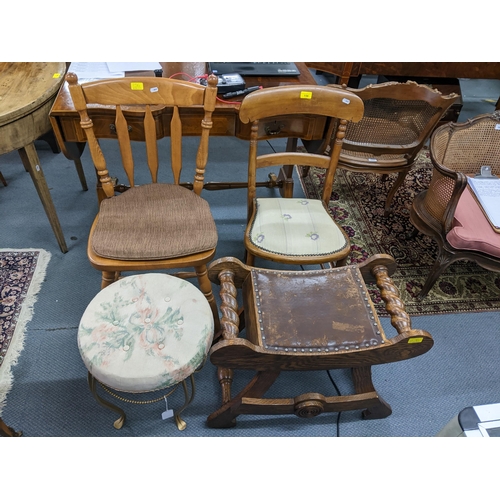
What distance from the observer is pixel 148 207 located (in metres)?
1.44

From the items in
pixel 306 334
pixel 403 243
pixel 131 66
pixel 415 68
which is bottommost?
pixel 403 243

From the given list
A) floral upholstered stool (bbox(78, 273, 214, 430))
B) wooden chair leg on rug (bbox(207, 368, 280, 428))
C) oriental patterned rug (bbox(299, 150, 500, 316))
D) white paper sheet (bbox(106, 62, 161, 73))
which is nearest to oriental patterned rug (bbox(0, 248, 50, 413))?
floral upholstered stool (bbox(78, 273, 214, 430))

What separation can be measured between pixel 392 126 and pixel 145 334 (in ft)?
5.31

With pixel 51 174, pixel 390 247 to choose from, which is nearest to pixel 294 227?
pixel 390 247

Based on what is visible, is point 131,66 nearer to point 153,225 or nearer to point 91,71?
point 91,71

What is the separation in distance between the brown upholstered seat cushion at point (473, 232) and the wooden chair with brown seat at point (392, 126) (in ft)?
1.54

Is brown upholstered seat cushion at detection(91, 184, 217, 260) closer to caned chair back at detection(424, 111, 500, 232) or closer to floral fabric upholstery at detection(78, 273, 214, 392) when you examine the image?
floral fabric upholstery at detection(78, 273, 214, 392)

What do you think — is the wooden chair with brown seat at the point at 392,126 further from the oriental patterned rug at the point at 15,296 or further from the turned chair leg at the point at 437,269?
the oriental patterned rug at the point at 15,296

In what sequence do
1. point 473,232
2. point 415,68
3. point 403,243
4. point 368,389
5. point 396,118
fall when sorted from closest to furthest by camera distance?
1. point 368,389
2. point 473,232
3. point 396,118
4. point 403,243
5. point 415,68

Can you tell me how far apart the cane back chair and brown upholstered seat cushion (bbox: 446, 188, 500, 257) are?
0.47 metres

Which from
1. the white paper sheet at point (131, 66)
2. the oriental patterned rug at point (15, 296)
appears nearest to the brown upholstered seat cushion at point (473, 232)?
the white paper sheet at point (131, 66)

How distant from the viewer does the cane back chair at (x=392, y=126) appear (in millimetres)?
1749

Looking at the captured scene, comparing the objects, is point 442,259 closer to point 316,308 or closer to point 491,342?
point 491,342

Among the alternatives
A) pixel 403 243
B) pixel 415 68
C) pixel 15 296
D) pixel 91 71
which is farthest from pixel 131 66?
pixel 415 68
